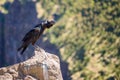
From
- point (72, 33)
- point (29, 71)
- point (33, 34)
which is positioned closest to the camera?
point (29, 71)

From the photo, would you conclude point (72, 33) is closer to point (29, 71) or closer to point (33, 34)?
point (33, 34)

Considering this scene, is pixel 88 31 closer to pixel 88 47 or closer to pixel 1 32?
pixel 88 47

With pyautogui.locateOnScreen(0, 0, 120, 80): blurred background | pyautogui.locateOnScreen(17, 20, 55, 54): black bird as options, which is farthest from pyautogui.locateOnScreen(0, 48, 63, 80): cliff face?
pyautogui.locateOnScreen(0, 0, 120, 80): blurred background

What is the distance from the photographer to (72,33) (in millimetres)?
67812

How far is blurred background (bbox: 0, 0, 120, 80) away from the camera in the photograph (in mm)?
50844

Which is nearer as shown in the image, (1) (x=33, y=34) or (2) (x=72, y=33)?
(1) (x=33, y=34)

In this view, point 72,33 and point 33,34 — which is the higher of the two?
point 72,33

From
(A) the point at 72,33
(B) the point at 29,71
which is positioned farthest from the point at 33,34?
(A) the point at 72,33

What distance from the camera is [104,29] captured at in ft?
186

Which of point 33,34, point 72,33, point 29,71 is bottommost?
point 29,71

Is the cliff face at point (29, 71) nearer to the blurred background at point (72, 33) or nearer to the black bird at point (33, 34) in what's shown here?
the black bird at point (33, 34)

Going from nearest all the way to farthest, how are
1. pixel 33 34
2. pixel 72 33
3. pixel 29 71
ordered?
pixel 29 71 < pixel 33 34 < pixel 72 33

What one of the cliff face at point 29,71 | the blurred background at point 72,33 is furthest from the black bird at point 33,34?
the blurred background at point 72,33

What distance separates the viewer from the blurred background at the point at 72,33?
167 ft
